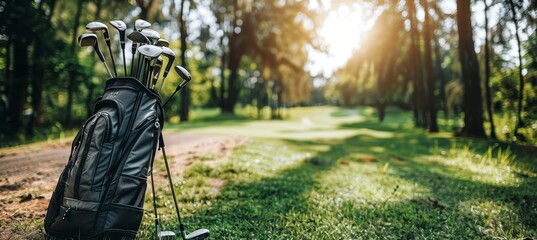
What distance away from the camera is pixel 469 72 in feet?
41.1

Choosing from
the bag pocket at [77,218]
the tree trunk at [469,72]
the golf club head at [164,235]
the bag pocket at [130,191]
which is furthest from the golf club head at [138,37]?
the tree trunk at [469,72]

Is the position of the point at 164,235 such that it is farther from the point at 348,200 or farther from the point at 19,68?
the point at 19,68

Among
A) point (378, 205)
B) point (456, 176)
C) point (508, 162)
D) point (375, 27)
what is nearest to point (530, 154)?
point (508, 162)

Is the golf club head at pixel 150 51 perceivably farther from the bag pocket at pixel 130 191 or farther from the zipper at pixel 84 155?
the bag pocket at pixel 130 191

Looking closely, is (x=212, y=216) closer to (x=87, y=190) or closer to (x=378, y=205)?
(x=87, y=190)

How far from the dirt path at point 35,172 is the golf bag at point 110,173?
106 centimetres

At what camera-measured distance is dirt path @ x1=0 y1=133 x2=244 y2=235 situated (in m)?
3.62

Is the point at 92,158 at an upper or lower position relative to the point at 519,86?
lower

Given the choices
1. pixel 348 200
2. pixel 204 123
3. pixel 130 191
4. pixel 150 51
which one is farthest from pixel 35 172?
pixel 204 123

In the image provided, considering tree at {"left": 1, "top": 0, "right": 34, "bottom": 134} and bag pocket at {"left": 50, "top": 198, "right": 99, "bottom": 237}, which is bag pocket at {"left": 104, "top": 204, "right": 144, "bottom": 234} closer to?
bag pocket at {"left": 50, "top": 198, "right": 99, "bottom": 237}

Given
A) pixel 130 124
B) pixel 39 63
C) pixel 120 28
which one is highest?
pixel 39 63

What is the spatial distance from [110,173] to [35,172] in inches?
148

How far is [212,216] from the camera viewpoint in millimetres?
3832

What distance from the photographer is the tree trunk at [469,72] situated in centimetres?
1227
